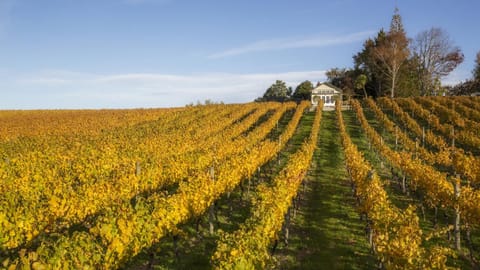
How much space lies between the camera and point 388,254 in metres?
8.41

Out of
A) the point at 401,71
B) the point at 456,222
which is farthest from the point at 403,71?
the point at 456,222

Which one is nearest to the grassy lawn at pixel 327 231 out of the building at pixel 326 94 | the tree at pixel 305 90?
the building at pixel 326 94

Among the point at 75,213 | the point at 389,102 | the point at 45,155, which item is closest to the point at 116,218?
the point at 75,213

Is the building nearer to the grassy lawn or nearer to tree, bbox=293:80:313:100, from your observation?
tree, bbox=293:80:313:100

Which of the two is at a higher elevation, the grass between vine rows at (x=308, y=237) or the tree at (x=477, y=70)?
the tree at (x=477, y=70)

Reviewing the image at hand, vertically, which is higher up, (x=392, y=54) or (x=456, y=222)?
(x=392, y=54)

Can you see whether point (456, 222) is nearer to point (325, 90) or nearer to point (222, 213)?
point (222, 213)

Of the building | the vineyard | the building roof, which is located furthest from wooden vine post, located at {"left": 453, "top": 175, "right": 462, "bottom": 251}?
the building roof

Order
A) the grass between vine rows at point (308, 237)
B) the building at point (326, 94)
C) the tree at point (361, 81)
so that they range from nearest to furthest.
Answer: the grass between vine rows at point (308, 237)
the building at point (326, 94)
the tree at point (361, 81)

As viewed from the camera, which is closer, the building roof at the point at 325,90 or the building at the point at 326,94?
the building at the point at 326,94

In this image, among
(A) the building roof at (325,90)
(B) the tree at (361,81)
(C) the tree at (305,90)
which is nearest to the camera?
(A) the building roof at (325,90)

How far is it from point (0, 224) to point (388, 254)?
9191 mm

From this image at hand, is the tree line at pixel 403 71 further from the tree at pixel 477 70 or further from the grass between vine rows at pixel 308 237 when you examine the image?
the grass between vine rows at pixel 308 237

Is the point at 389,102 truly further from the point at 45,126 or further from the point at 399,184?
the point at 45,126
